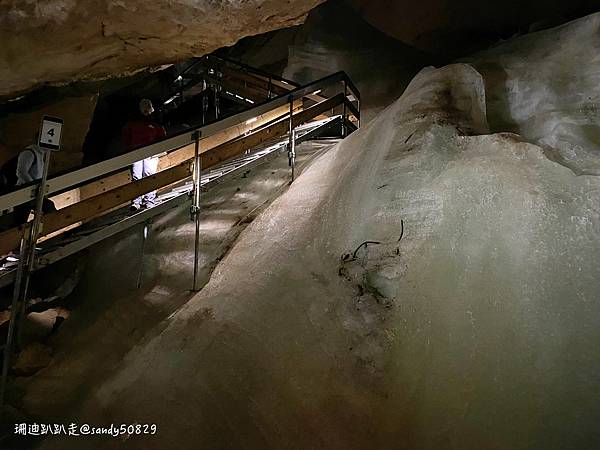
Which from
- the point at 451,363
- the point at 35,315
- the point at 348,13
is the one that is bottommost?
the point at 35,315

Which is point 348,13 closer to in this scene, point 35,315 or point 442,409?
point 35,315

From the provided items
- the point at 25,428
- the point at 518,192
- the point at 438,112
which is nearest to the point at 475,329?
the point at 518,192

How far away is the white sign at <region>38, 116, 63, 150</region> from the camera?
3.67 meters

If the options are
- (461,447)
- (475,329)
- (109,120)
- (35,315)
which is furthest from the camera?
(109,120)

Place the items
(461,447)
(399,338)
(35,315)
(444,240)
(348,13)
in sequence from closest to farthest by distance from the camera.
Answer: (461,447) → (399,338) → (444,240) → (35,315) → (348,13)

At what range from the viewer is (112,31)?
462 centimetres

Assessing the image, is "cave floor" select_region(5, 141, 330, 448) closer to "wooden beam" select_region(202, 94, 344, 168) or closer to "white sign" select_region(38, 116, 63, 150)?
"wooden beam" select_region(202, 94, 344, 168)

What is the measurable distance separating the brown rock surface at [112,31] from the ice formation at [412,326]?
79.9 inches

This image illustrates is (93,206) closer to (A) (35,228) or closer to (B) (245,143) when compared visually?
(A) (35,228)

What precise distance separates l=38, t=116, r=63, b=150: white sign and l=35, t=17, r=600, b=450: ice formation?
5.70 feet

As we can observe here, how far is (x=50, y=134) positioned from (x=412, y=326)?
3141 millimetres

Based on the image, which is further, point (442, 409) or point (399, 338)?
point (399, 338)

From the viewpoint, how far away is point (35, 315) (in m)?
5.50

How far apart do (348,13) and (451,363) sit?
1223 cm
